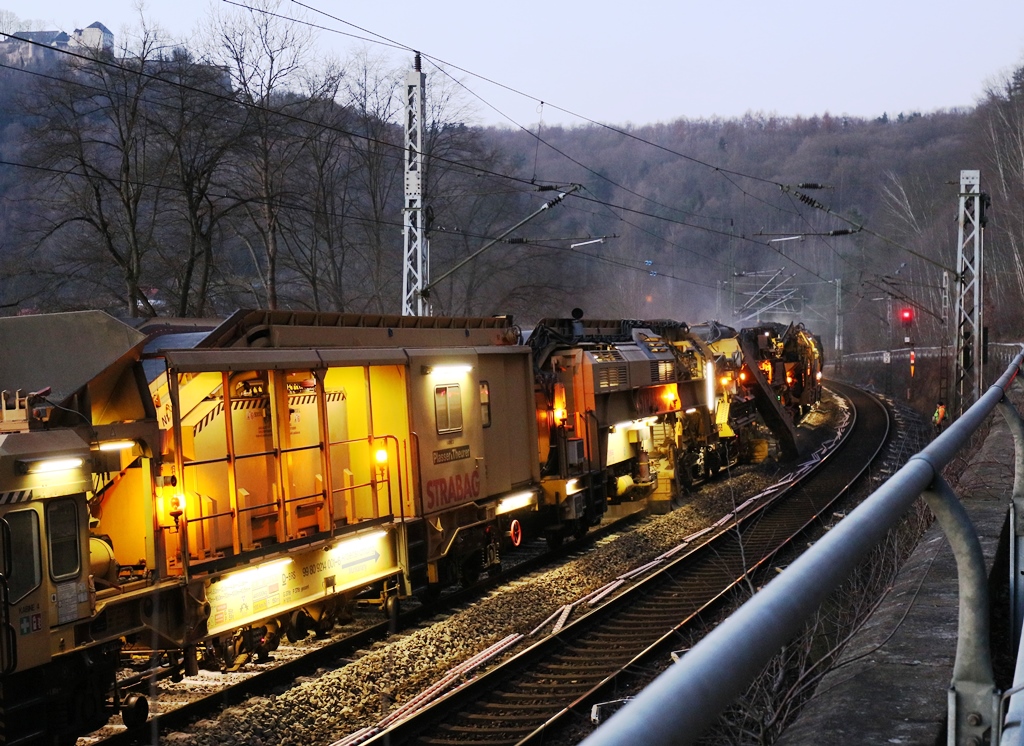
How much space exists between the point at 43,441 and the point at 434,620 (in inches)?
248

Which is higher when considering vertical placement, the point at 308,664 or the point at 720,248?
the point at 720,248

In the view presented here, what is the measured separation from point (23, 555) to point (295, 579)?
336 centimetres

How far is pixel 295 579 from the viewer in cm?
1074

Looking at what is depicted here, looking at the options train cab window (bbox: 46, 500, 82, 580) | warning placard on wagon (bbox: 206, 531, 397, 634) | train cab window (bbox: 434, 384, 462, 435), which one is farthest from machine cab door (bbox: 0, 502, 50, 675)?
train cab window (bbox: 434, 384, 462, 435)

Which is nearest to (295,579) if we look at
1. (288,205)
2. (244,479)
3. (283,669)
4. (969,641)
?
(283,669)

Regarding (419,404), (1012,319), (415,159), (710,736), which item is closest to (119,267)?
(415,159)

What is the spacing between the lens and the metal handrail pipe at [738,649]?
1.15 metres

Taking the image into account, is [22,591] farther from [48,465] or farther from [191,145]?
[191,145]

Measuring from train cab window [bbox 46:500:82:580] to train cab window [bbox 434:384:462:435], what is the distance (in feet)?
18.5

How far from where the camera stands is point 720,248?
108 m

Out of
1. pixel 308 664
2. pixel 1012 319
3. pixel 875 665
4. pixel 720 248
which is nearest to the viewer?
pixel 875 665

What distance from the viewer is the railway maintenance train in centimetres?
811

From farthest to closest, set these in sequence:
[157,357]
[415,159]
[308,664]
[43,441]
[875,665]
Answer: [415,159]
[308,664]
[157,357]
[43,441]
[875,665]

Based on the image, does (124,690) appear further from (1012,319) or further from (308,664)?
(1012,319)
